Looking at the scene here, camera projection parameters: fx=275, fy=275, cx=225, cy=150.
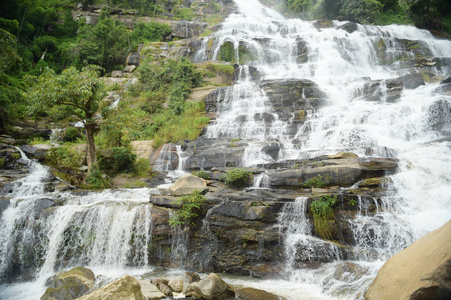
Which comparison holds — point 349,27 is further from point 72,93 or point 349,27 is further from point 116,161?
point 72,93

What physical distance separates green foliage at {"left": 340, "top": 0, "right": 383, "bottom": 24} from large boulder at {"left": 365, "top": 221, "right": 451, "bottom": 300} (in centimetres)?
3443

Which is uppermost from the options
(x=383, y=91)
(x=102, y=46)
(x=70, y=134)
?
(x=102, y=46)

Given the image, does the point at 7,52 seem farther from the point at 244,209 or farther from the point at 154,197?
the point at 244,209

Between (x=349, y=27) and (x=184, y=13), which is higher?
(x=184, y=13)

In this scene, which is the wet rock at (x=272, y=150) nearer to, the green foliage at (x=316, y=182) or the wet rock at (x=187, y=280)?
the green foliage at (x=316, y=182)

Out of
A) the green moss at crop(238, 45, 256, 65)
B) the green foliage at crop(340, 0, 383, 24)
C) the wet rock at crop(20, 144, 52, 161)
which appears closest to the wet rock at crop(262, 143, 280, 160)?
the wet rock at crop(20, 144, 52, 161)

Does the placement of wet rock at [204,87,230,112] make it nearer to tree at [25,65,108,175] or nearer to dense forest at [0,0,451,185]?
dense forest at [0,0,451,185]

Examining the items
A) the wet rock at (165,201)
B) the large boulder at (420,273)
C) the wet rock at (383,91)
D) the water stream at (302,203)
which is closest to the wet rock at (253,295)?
the water stream at (302,203)

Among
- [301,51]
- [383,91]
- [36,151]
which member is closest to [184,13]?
[301,51]

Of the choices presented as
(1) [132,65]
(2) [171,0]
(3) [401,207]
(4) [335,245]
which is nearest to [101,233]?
(4) [335,245]

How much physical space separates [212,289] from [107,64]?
110 ft

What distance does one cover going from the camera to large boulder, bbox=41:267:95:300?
625cm

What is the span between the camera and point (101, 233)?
8844 mm

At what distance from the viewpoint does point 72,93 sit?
35.7 ft
